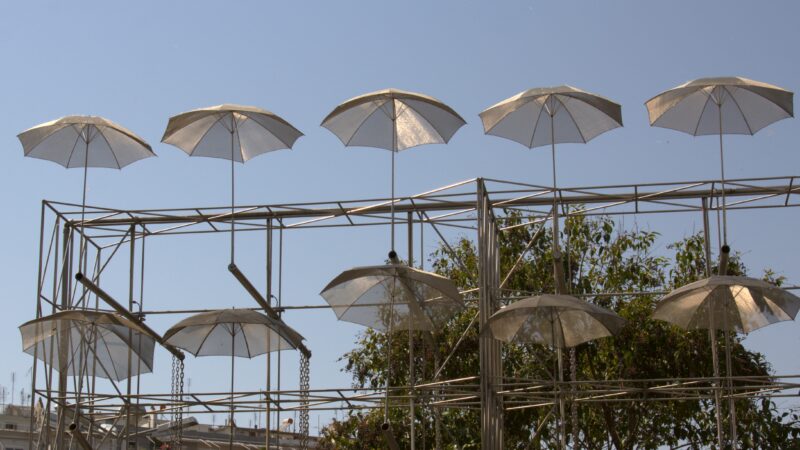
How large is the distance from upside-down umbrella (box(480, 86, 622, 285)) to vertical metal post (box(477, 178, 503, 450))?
1.17 metres

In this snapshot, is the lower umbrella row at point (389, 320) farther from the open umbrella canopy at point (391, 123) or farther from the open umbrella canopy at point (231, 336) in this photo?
the open umbrella canopy at point (391, 123)

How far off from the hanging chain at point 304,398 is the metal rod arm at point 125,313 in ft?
6.64

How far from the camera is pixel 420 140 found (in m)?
18.2

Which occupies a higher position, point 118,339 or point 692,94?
point 692,94

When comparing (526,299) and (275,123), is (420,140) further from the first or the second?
(526,299)

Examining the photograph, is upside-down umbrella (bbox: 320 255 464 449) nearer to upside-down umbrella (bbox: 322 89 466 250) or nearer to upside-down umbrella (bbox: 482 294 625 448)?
upside-down umbrella (bbox: 482 294 625 448)

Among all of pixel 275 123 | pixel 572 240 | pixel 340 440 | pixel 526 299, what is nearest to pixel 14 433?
pixel 340 440

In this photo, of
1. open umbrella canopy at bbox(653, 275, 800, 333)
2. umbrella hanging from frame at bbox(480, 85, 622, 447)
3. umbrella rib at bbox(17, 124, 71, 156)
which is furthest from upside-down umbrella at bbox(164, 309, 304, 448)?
open umbrella canopy at bbox(653, 275, 800, 333)

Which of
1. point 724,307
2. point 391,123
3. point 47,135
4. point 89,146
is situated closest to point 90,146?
point 89,146

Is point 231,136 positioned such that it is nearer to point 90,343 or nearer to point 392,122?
point 392,122

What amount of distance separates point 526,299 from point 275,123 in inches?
196

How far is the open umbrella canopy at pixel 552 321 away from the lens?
1562cm

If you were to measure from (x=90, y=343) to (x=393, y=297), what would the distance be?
4.81 meters

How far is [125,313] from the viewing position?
61.8 ft
